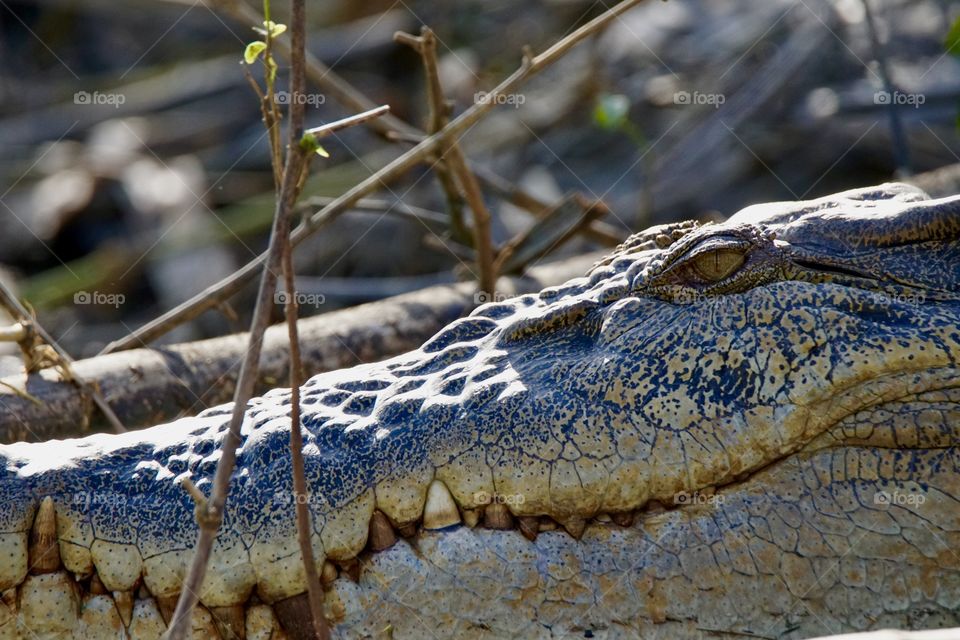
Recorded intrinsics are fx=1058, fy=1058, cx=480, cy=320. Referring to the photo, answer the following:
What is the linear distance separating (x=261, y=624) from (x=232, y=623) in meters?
0.06

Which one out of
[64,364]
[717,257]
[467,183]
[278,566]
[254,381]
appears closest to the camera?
[254,381]

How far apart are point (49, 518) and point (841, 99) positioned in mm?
5077

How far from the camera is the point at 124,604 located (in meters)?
2.24

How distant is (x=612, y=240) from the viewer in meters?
5.02

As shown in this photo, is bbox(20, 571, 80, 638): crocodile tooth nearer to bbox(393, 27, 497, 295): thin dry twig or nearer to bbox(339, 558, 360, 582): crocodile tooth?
bbox(339, 558, 360, 582): crocodile tooth

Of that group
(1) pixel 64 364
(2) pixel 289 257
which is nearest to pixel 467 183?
(1) pixel 64 364

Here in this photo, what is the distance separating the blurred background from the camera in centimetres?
595

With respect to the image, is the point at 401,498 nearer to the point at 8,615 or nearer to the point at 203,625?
the point at 203,625

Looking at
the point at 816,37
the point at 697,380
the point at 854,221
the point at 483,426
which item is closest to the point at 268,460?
the point at 483,426

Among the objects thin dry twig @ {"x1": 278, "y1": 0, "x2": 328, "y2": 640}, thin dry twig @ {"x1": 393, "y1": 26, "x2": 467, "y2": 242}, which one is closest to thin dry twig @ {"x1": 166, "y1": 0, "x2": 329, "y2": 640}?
thin dry twig @ {"x1": 278, "y1": 0, "x2": 328, "y2": 640}

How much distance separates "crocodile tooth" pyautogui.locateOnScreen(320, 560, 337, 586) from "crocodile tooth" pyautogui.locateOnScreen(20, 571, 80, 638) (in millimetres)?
533

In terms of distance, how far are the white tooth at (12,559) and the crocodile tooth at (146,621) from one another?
0.85 feet

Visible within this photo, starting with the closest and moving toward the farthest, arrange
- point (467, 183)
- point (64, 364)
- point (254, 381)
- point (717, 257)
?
point (254, 381), point (717, 257), point (64, 364), point (467, 183)

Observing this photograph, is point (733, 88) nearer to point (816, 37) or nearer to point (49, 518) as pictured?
point (816, 37)
